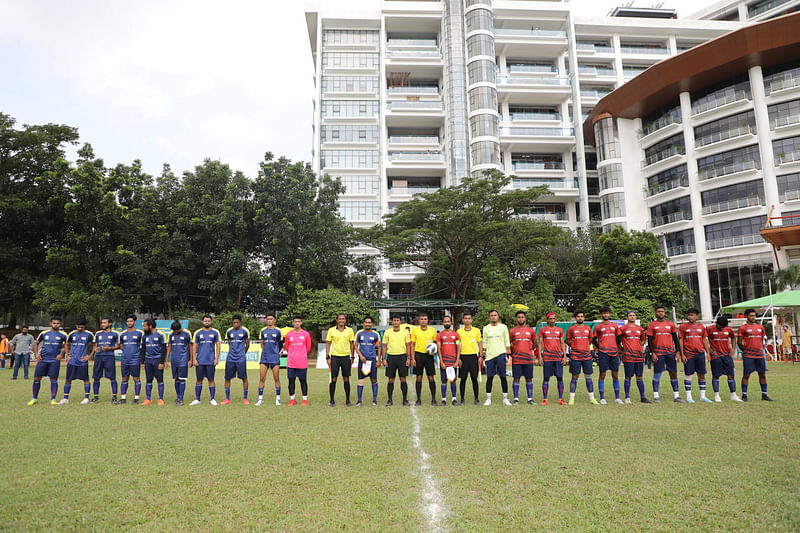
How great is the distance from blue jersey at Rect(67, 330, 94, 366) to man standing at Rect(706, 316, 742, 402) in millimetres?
13633

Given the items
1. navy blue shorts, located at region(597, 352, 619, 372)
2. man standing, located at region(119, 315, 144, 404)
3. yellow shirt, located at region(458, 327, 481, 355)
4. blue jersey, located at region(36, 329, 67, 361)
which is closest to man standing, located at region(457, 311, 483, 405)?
yellow shirt, located at region(458, 327, 481, 355)

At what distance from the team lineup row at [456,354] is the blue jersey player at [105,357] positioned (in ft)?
0.08

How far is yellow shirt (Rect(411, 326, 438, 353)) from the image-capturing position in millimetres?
10992

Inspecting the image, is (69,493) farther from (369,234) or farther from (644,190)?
(644,190)

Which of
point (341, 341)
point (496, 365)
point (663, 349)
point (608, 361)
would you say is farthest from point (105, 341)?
point (663, 349)

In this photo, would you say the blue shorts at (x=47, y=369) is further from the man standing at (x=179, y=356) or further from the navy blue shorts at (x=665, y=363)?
the navy blue shorts at (x=665, y=363)

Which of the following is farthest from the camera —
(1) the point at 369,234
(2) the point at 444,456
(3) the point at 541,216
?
(3) the point at 541,216

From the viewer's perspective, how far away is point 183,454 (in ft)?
20.8

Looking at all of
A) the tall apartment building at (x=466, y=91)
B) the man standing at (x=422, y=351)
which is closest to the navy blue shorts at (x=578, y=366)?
the man standing at (x=422, y=351)

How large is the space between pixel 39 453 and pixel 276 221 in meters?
26.5

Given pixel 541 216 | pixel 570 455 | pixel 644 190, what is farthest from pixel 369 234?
pixel 570 455

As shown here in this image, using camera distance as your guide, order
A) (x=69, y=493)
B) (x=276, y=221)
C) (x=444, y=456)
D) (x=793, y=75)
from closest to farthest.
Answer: (x=69, y=493) → (x=444, y=456) → (x=276, y=221) → (x=793, y=75)

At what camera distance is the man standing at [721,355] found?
35.9 feet

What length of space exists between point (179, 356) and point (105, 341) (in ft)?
5.91
